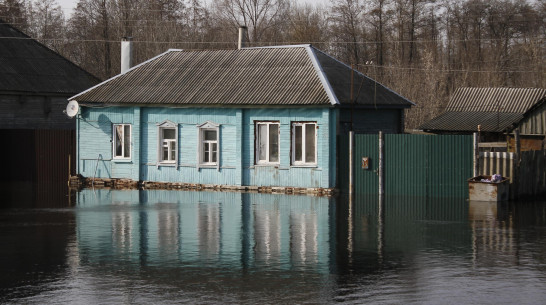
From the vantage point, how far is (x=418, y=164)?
29859mm

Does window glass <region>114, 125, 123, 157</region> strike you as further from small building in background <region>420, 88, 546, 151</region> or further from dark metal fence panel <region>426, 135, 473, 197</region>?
small building in background <region>420, 88, 546, 151</region>

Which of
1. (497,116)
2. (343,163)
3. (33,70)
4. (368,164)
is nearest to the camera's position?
(368,164)

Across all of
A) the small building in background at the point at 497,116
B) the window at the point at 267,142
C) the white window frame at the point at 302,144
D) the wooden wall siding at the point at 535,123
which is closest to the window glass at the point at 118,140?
the window at the point at 267,142

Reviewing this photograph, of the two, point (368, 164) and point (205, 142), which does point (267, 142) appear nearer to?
point (205, 142)

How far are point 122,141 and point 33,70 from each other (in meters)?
11.6

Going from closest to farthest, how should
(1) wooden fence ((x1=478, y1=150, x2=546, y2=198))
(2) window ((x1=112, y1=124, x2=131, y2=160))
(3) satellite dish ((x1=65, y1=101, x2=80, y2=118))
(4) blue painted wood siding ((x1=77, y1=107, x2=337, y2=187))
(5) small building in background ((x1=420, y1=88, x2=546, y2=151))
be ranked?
(1) wooden fence ((x1=478, y1=150, x2=546, y2=198)), (4) blue painted wood siding ((x1=77, y1=107, x2=337, y2=187)), (2) window ((x1=112, y1=124, x2=131, y2=160)), (3) satellite dish ((x1=65, y1=101, x2=80, y2=118)), (5) small building in background ((x1=420, y1=88, x2=546, y2=151))

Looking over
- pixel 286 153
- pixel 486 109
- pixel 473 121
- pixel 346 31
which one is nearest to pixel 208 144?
pixel 286 153

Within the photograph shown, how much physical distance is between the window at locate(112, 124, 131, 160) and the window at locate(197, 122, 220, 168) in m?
3.71

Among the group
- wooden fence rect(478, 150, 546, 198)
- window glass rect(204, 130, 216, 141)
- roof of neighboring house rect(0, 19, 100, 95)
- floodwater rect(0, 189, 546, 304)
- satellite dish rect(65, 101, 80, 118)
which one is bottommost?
floodwater rect(0, 189, 546, 304)

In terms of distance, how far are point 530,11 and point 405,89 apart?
1832 cm

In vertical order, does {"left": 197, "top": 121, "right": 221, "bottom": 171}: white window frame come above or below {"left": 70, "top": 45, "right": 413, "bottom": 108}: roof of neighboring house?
below

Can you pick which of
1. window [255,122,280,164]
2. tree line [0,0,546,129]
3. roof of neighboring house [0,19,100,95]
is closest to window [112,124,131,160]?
window [255,122,280,164]

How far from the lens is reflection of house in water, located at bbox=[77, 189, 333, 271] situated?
17781 mm

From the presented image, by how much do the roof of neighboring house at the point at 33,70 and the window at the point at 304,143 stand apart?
1718 centimetres
